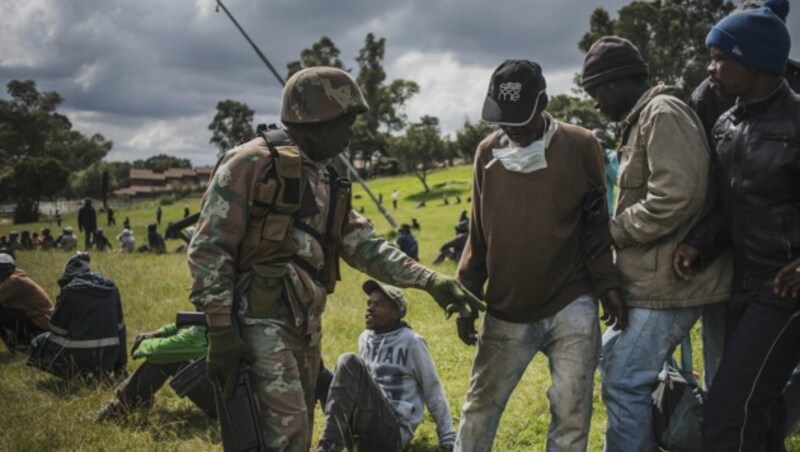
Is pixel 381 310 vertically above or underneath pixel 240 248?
underneath

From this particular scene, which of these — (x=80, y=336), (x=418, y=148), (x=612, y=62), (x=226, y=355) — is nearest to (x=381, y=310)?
(x=226, y=355)

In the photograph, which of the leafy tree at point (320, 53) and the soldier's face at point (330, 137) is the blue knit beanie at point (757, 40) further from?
the leafy tree at point (320, 53)

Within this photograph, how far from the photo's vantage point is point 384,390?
15.5 ft

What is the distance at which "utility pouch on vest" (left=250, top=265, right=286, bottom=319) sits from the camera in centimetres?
312

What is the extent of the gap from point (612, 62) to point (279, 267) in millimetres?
2063

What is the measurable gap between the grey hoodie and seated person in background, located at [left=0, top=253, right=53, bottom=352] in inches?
224

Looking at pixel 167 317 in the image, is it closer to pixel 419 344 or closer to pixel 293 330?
pixel 419 344

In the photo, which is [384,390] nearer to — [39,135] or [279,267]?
[279,267]

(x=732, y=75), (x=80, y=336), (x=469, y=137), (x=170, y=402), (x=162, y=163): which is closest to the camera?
(x=732, y=75)

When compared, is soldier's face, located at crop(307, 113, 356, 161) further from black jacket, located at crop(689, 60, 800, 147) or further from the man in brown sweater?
black jacket, located at crop(689, 60, 800, 147)

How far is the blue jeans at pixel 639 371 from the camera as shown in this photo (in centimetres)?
321

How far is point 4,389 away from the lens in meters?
6.45

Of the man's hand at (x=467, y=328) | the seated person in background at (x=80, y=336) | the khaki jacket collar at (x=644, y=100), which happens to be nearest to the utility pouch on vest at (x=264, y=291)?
the man's hand at (x=467, y=328)

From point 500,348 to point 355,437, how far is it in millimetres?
1529
